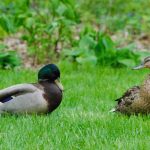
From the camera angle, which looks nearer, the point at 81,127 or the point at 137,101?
the point at 81,127

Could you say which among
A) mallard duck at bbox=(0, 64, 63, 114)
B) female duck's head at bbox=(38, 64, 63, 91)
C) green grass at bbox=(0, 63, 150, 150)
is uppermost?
female duck's head at bbox=(38, 64, 63, 91)

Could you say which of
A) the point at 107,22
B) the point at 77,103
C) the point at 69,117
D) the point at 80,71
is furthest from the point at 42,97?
the point at 107,22

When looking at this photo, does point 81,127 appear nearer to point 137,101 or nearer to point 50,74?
point 137,101

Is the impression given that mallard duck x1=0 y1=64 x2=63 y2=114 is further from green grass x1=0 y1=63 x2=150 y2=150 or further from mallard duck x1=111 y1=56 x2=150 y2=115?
mallard duck x1=111 y1=56 x2=150 y2=115

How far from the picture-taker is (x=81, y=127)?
6078 mm

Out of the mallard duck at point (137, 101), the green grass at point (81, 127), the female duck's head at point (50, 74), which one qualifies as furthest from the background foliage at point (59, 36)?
the mallard duck at point (137, 101)

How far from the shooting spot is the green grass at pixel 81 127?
5453mm

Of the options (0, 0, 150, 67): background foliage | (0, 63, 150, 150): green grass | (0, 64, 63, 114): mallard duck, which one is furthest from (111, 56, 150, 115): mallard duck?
(0, 0, 150, 67): background foliage

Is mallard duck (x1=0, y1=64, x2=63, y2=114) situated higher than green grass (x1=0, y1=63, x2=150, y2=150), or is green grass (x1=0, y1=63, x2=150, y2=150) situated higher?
mallard duck (x1=0, y1=64, x2=63, y2=114)

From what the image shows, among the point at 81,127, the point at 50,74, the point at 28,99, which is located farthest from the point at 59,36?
the point at 81,127

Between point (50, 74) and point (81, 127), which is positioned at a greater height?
point (50, 74)

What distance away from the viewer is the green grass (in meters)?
5.45

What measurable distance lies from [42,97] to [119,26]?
7057mm

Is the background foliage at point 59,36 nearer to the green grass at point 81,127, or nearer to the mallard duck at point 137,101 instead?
the green grass at point 81,127
